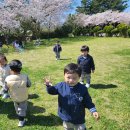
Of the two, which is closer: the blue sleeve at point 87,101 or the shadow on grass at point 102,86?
the blue sleeve at point 87,101

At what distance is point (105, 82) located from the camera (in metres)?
11.1

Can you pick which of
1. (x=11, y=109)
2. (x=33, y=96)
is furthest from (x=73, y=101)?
(x=33, y=96)

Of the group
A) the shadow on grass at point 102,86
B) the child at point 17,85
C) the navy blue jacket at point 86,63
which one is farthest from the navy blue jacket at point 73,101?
the shadow on grass at point 102,86

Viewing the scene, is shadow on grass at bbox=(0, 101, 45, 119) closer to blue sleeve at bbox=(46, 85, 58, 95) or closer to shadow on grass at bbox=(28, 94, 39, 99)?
shadow on grass at bbox=(28, 94, 39, 99)

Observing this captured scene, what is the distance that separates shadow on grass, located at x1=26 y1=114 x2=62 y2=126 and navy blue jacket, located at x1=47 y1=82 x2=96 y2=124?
79.3 inches

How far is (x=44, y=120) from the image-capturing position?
6.99 m

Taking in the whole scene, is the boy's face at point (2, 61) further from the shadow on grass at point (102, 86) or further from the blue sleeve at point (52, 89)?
the shadow on grass at point (102, 86)

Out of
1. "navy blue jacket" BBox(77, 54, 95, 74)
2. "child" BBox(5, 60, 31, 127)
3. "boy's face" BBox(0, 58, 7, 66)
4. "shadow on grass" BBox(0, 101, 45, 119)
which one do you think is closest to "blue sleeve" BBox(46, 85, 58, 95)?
"child" BBox(5, 60, 31, 127)

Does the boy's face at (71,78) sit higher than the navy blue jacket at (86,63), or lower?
higher

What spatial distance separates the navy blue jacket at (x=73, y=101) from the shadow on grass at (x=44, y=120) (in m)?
2.02

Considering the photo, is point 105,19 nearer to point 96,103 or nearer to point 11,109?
point 96,103

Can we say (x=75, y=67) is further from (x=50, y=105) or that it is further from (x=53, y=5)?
(x=53, y=5)

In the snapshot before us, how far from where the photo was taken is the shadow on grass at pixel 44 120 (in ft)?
22.2

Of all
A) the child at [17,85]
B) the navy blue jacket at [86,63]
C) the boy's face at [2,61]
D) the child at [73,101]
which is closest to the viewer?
the child at [73,101]
